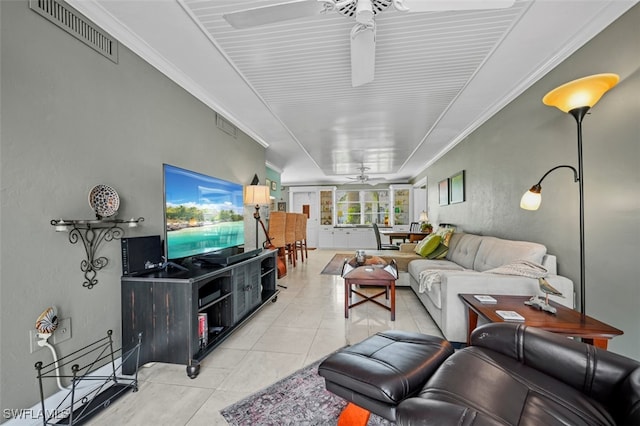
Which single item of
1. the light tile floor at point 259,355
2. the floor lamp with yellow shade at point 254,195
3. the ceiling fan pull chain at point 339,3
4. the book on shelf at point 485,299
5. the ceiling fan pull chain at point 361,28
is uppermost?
the ceiling fan pull chain at point 339,3

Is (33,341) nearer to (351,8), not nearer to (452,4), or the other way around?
(351,8)

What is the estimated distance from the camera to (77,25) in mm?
1599

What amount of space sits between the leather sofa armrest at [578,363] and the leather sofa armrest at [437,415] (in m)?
0.55

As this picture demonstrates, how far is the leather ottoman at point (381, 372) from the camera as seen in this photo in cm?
105

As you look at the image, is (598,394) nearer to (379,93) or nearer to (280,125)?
(379,93)

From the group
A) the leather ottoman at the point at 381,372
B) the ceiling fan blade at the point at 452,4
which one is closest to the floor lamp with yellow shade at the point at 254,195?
the leather ottoman at the point at 381,372

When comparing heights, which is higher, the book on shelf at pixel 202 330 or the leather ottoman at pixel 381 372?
the leather ottoman at pixel 381 372

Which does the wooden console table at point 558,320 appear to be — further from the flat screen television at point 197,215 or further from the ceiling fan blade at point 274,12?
the flat screen television at point 197,215

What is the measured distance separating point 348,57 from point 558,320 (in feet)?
7.76

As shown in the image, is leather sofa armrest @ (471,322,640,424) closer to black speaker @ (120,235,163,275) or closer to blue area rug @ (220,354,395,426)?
blue area rug @ (220,354,395,426)

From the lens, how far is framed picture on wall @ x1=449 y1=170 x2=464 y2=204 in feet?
14.3

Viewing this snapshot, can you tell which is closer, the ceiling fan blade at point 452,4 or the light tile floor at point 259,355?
the ceiling fan blade at point 452,4

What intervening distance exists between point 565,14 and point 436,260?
2928 mm

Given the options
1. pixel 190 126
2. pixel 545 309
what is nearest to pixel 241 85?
pixel 190 126
